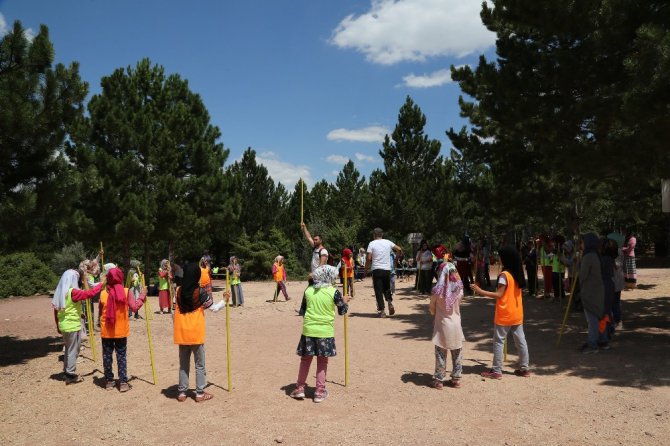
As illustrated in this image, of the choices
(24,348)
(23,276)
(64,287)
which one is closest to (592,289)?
(64,287)

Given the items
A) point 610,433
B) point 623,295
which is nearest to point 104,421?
point 610,433

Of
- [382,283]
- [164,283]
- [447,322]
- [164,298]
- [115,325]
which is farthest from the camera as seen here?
[164,298]

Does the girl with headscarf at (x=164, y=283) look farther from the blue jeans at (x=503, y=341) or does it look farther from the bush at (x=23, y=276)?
the bush at (x=23, y=276)

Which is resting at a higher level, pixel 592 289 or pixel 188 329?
pixel 592 289

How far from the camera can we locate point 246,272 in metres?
32.1

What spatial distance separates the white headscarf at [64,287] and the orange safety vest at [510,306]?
5.85m

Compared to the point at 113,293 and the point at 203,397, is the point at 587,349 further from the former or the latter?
the point at 113,293

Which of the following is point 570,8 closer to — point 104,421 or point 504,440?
point 504,440

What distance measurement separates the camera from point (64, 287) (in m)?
7.25

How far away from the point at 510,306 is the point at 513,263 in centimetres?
56

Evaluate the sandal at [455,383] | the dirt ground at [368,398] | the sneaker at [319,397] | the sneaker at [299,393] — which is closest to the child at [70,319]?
the dirt ground at [368,398]

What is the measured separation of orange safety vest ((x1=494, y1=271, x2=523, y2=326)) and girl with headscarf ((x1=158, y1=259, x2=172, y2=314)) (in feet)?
32.9

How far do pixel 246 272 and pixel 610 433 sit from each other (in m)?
28.6

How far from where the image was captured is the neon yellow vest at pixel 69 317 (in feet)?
23.4
